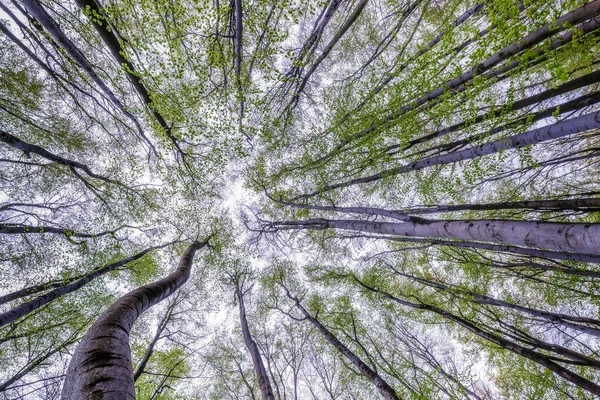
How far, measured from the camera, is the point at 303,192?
11.3 metres

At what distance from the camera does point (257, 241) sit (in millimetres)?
12359

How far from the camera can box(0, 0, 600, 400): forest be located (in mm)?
3838

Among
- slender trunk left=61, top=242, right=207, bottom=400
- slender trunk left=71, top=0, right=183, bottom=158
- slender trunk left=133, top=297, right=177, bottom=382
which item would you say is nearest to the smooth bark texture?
slender trunk left=61, top=242, right=207, bottom=400

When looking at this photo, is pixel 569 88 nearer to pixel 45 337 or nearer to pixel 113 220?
pixel 113 220

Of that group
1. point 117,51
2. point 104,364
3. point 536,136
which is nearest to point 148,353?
point 104,364

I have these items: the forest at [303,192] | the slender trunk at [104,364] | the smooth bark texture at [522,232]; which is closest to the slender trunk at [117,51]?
the forest at [303,192]

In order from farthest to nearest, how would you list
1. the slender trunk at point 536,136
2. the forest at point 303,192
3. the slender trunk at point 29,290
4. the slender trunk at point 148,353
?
the slender trunk at point 148,353 < the slender trunk at point 29,290 < the forest at point 303,192 < the slender trunk at point 536,136

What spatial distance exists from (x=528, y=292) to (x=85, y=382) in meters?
13.4

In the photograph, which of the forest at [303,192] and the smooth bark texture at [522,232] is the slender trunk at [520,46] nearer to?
the forest at [303,192]

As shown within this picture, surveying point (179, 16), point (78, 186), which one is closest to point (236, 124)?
point (179, 16)

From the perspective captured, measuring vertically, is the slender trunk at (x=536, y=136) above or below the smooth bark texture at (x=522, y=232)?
above

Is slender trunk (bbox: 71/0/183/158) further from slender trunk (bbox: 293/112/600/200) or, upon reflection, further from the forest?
slender trunk (bbox: 293/112/600/200)

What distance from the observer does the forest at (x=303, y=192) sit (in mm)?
3838

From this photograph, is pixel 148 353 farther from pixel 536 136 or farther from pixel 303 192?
pixel 536 136
